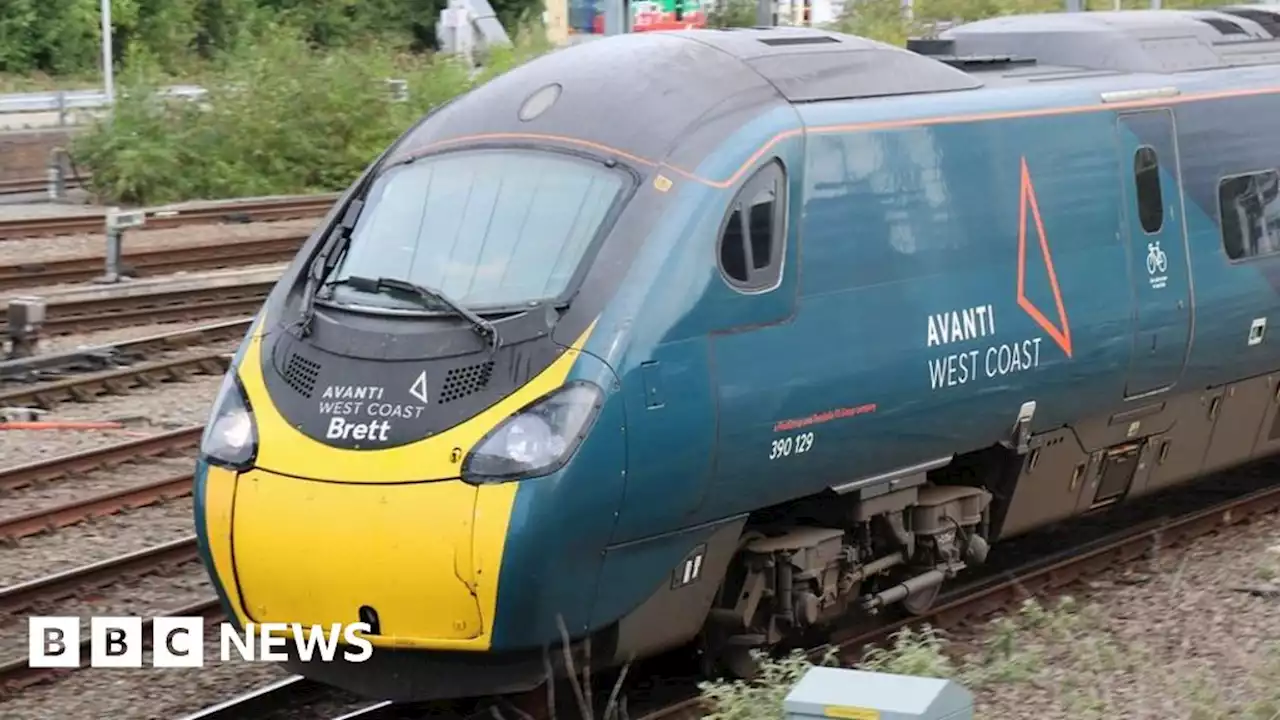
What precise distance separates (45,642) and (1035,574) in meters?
5.03

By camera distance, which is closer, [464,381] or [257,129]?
[464,381]

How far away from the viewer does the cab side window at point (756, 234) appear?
7.55 m

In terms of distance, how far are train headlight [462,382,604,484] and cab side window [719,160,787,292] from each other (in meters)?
0.92

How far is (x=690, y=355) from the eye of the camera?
7.25 meters

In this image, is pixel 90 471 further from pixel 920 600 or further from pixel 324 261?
pixel 920 600

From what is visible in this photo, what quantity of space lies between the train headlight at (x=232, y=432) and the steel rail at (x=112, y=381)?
6.98m

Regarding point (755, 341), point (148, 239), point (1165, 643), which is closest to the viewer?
point (755, 341)

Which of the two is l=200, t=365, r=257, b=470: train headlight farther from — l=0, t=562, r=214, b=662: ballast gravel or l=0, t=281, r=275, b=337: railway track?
l=0, t=281, r=275, b=337: railway track

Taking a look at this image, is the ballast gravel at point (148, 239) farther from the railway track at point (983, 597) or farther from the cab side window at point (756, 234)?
the cab side window at point (756, 234)

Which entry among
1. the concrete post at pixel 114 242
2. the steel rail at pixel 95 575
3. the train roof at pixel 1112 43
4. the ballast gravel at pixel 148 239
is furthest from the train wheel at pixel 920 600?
the ballast gravel at pixel 148 239

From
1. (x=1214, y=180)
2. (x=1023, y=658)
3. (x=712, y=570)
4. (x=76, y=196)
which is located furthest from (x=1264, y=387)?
(x=76, y=196)

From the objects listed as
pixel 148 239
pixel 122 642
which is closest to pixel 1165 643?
pixel 122 642

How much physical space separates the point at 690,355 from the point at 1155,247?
11.7ft

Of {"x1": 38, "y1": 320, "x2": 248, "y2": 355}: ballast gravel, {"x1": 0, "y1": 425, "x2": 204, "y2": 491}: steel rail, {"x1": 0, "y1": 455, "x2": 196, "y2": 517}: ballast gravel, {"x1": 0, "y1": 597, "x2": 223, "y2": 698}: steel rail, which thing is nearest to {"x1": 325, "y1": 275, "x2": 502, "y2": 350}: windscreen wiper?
{"x1": 0, "y1": 597, "x2": 223, "y2": 698}: steel rail
